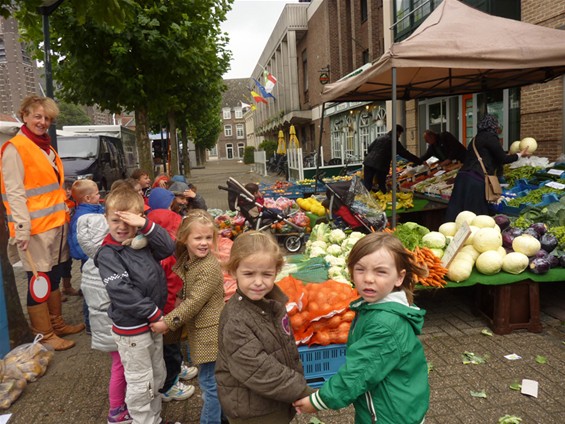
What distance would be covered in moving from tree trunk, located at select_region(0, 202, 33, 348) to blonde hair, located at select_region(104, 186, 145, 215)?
2.32 meters

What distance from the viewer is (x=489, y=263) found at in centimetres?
422

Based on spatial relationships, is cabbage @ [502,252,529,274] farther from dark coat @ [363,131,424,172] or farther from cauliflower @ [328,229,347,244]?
dark coat @ [363,131,424,172]

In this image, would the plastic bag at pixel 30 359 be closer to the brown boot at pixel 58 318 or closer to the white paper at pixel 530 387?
the brown boot at pixel 58 318

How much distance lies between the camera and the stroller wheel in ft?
26.5

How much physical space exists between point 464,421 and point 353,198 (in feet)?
13.2

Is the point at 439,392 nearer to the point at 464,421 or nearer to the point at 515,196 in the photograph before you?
the point at 464,421

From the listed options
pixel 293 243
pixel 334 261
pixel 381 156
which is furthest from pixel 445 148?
pixel 334 261

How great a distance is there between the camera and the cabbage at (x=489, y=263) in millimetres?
4211

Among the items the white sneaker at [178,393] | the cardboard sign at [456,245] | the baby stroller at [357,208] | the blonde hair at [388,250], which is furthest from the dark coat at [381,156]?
the blonde hair at [388,250]

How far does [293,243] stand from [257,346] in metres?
6.22

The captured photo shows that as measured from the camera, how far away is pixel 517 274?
4211mm

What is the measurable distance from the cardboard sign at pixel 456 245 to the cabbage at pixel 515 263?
1.61 ft

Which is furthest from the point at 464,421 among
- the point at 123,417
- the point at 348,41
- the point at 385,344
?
the point at 348,41

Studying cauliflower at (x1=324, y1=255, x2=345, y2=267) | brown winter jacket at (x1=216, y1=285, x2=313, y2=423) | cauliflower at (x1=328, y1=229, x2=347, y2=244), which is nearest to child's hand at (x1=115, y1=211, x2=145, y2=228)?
brown winter jacket at (x1=216, y1=285, x2=313, y2=423)
